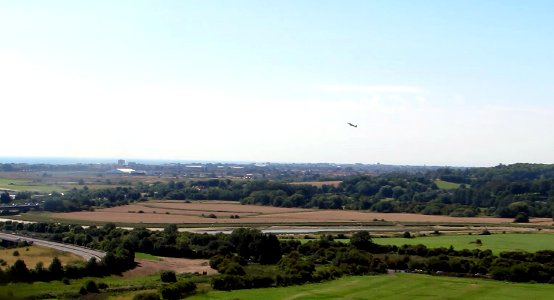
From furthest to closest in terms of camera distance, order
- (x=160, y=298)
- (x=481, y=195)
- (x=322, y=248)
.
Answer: (x=481, y=195), (x=322, y=248), (x=160, y=298)

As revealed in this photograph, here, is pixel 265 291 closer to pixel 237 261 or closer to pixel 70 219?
pixel 237 261

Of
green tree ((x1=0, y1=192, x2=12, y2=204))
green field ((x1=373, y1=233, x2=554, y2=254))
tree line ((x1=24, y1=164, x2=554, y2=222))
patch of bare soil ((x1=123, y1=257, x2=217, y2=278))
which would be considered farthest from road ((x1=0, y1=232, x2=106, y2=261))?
green tree ((x1=0, y1=192, x2=12, y2=204))

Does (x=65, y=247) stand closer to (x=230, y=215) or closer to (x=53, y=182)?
(x=230, y=215)

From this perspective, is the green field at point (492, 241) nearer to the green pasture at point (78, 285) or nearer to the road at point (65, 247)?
the road at point (65, 247)

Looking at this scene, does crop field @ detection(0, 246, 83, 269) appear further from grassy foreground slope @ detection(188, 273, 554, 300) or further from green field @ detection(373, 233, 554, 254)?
green field @ detection(373, 233, 554, 254)

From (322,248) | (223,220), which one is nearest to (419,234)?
(322,248)

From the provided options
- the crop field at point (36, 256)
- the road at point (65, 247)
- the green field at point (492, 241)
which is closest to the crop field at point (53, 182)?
the road at point (65, 247)
